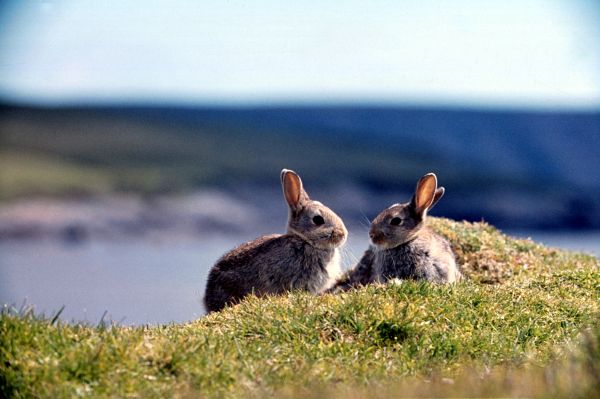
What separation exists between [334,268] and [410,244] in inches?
55.1

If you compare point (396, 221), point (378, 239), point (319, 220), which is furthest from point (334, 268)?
point (396, 221)

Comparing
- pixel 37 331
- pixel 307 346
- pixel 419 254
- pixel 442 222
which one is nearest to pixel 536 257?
pixel 442 222

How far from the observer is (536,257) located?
54.2 feet

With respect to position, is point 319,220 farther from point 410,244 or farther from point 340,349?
point 340,349

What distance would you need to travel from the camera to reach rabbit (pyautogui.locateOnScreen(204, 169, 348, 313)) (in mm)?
13750

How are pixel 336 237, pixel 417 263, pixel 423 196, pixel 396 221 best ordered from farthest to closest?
pixel 336 237
pixel 423 196
pixel 396 221
pixel 417 263

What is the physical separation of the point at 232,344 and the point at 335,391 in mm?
1792

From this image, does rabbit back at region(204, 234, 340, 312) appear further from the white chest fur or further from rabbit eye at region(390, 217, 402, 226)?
rabbit eye at region(390, 217, 402, 226)

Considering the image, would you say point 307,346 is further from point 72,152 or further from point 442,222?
point 72,152

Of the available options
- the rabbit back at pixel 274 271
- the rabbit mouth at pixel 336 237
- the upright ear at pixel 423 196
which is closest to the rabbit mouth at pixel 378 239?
the rabbit mouth at pixel 336 237

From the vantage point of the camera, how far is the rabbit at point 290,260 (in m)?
13.8

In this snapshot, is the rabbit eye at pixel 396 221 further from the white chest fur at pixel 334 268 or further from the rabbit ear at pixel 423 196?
the white chest fur at pixel 334 268

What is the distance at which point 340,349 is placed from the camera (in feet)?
32.4

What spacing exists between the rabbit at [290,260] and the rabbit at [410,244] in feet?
1.96
